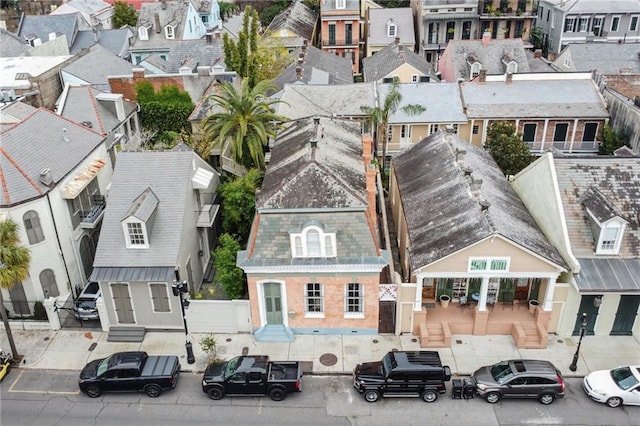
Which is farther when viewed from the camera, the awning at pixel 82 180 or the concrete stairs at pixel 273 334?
the awning at pixel 82 180

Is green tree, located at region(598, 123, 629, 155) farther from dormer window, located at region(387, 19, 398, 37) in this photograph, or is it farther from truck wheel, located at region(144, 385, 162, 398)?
truck wheel, located at region(144, 385, 162, 398)

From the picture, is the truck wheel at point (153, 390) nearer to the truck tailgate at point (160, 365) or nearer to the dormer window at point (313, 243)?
the truck tailgate at point (160, 365)

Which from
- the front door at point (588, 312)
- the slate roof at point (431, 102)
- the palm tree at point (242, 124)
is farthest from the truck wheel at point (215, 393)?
the slate roof at point (431, 102)

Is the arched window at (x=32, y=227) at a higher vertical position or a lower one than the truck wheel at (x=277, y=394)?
higher

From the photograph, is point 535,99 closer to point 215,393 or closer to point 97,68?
point 215,393

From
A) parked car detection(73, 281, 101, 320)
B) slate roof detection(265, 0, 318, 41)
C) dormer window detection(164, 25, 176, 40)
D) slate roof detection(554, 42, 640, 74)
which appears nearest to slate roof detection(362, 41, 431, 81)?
slate roof detection(265, 0, 318, 41)

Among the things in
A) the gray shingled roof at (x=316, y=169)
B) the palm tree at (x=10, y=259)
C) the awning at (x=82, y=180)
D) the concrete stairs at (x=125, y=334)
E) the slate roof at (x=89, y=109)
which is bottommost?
the concrete stairs at (x=125, y=334)

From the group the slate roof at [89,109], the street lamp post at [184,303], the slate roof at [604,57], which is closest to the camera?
the street lamp post at [184,303]
